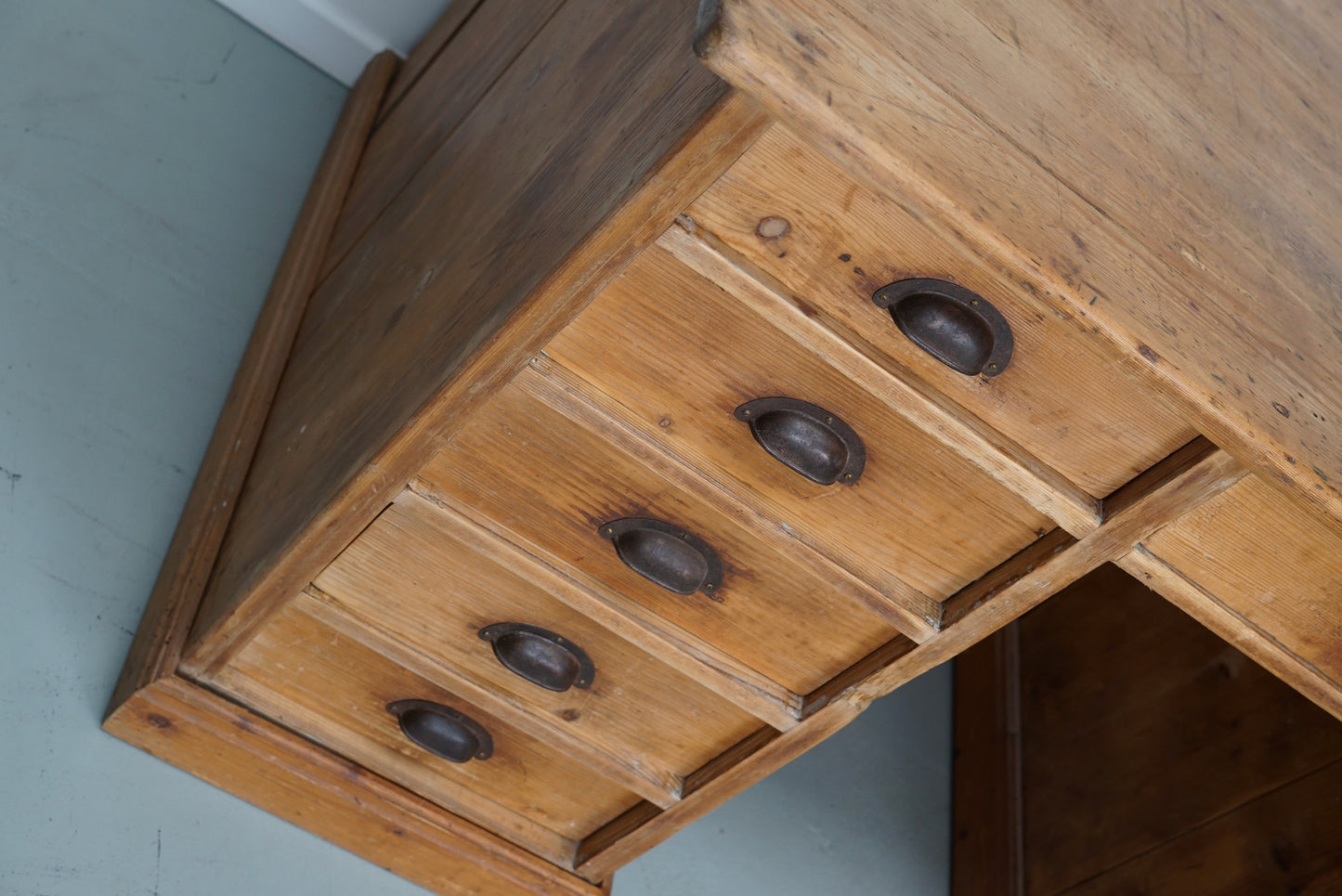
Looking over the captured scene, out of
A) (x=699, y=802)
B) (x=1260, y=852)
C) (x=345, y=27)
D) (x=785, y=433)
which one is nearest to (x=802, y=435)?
(x=785, y=433)

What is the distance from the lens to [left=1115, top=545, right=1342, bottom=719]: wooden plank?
88 cm

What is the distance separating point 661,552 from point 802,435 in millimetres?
155

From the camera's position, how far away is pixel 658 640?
100cm

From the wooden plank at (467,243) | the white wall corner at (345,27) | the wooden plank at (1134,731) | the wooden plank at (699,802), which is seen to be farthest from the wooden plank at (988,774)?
the white wall corner at (345,27)

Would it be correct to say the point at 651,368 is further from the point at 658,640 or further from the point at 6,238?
the point at 6,238

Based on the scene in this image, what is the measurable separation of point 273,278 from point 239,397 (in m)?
0.24

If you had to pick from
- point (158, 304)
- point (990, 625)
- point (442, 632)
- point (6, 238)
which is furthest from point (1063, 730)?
point (6, 238)

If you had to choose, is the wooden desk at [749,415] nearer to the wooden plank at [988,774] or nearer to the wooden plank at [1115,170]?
the wooden plank at [1115,170]

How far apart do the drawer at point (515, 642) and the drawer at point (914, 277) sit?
0.34 meters

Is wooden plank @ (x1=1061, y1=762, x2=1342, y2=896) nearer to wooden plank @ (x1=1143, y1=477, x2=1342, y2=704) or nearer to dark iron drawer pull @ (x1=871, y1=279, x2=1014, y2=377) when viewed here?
wooden plank @ (x1=1143, y1=477, x2=1342, y2=704)

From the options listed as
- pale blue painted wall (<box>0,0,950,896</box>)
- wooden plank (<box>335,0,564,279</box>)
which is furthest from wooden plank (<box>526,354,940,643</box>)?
pale blue painted wall (<box>0,0,950,896</box>)

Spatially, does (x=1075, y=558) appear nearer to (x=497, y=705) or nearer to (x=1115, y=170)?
(x=1115, y=170)

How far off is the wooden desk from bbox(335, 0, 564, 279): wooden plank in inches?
1.1

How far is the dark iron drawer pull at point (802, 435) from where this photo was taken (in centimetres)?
85
